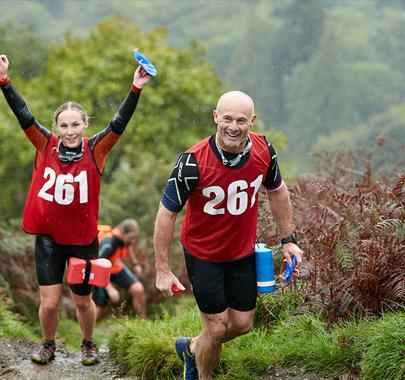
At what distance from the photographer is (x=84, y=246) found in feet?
21.9

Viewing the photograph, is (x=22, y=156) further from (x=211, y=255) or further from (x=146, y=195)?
(x=211, y=255)

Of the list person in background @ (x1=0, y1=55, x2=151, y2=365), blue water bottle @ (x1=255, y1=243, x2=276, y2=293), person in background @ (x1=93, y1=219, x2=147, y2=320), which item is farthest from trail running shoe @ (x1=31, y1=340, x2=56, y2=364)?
person in background @ (x1=93, y1=219, x2=147, y2=320)

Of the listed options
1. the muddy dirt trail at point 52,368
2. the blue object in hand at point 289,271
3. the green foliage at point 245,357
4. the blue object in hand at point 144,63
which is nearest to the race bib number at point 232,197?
the blue object in hand at point 289,271

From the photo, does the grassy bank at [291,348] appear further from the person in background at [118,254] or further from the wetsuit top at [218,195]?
the person in background at [118,254]

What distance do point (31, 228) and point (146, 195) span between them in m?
11.1

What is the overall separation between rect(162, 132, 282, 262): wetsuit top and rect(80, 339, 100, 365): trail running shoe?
2.25m

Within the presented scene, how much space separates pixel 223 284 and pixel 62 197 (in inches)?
68.8

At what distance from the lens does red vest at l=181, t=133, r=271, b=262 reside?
16.7 feet

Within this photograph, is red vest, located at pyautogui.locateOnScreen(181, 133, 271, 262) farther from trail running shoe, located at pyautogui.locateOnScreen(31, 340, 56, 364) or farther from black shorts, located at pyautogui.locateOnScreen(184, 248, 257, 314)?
trail running shoe, located at pyautogui.locateOnScreen(31, 340, 56, 364)

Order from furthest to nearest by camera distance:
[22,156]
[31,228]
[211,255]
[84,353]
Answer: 1. [22,156]
2. [84,353]
3. [31,228]
4. [211,255]

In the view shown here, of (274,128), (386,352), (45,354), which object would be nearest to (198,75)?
(274,128)

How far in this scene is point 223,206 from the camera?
17.0 feet

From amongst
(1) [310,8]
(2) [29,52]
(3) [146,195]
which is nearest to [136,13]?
(1) [310,8]

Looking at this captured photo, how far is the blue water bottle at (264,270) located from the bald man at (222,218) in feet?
0.13
